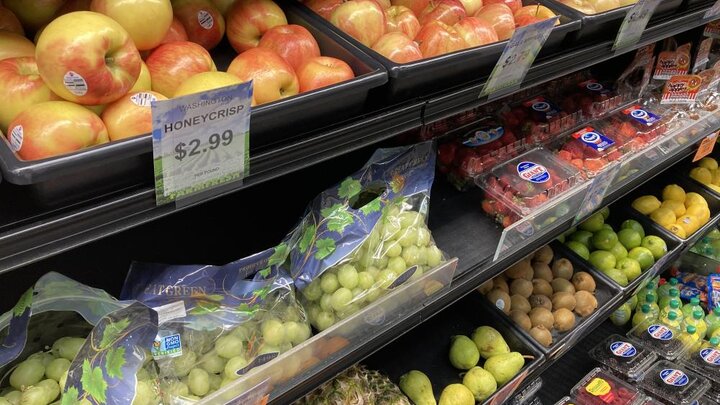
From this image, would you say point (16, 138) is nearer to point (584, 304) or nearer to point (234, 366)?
point (234, 366)

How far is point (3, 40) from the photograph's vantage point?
80 cm

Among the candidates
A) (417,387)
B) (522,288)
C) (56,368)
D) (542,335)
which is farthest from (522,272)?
(56,368)

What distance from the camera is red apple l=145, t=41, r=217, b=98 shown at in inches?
33.8

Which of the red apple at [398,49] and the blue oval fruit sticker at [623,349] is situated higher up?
the red apple at [398,49]

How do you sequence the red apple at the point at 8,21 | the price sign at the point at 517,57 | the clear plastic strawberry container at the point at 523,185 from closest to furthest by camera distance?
the red apple at the point at 8,21 < the price sign at the point at 517,57 < the clear plastic strawberry container at the point at 523,185

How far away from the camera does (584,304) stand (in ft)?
6.25

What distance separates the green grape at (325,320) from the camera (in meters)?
1.13

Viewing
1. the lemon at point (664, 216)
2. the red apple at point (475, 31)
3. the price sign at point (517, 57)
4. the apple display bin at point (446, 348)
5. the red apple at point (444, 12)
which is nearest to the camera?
the price sign at point (517, 57)

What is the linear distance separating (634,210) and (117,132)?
2.26m

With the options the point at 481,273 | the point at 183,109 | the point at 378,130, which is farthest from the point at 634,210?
the point at 183,109

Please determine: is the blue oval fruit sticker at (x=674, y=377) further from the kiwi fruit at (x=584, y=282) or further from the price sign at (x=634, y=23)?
the price sign at (x=634, y=23)

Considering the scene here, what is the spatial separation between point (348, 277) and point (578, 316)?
1.13 meters

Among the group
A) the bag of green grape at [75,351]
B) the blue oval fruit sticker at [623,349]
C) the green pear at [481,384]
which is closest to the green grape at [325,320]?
the bag of green grape at [75,351]

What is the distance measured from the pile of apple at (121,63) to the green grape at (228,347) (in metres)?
0.44
